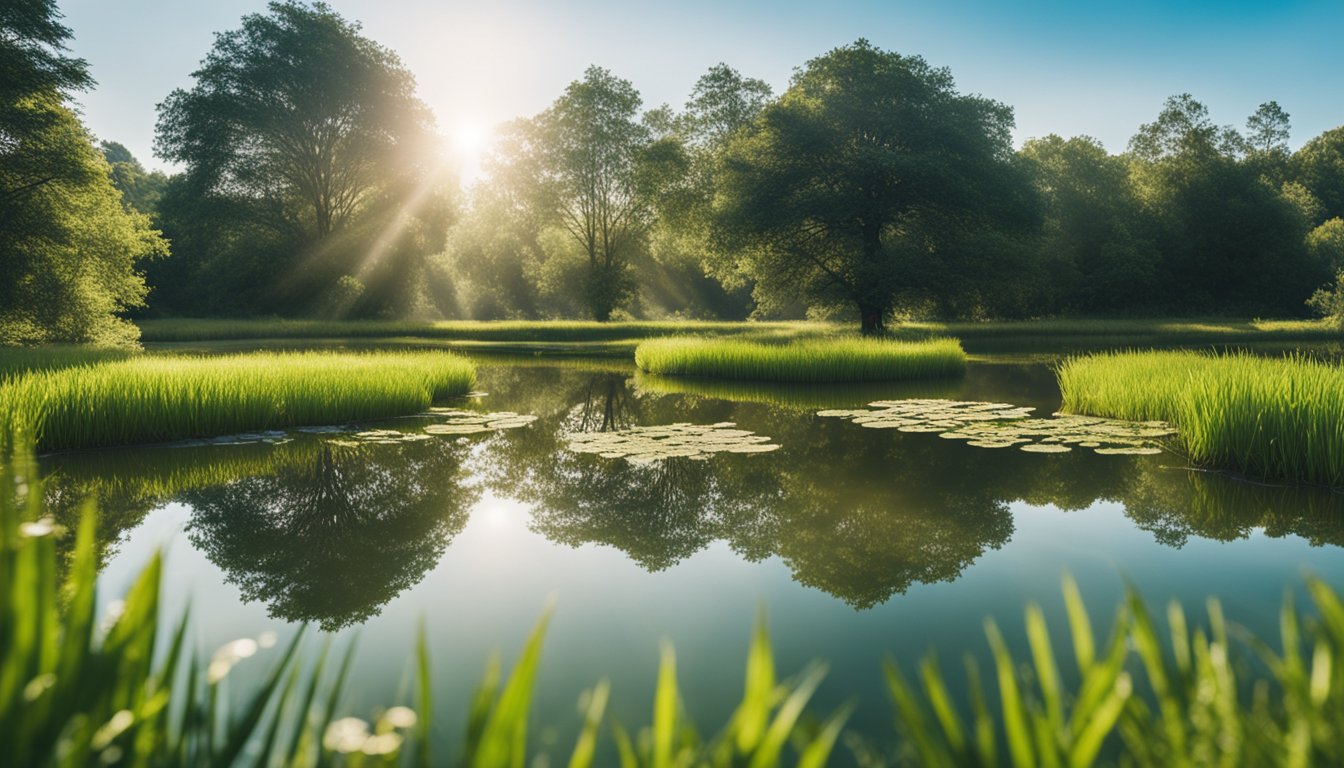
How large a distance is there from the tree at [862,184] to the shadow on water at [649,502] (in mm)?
17143

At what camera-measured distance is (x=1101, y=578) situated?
4.71 meters

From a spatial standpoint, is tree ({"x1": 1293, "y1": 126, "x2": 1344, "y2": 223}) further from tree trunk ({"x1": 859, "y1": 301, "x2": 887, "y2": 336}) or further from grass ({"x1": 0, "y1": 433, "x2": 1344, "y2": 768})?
grass ({"x1": 0, "y1": 433, "x2": 1344, "y2": 768})

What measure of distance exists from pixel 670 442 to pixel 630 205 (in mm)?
32671

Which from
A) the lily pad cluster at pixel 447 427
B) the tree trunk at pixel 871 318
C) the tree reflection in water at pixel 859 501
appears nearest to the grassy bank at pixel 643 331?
the tree trunk at pixel 871 318

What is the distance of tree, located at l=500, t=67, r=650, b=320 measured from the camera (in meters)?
38.1

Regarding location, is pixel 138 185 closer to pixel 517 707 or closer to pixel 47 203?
pixel 47 203

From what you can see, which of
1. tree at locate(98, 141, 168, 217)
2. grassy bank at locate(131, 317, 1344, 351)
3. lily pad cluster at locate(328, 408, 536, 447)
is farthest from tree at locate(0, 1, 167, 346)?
Result: tree at locate(98, 141, 168, 217)

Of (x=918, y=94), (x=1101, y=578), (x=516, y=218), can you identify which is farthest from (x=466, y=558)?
(x=516, y=218)

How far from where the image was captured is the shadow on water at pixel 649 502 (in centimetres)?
501

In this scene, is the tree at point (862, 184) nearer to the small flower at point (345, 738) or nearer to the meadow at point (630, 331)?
the meadow at point (630, 331)

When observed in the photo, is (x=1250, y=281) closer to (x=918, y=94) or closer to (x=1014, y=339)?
(x=1014, y=339)

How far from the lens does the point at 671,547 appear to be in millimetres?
5500

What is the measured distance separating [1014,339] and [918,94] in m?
12.8

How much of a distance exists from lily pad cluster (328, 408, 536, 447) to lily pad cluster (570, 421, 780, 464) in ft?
4.35
